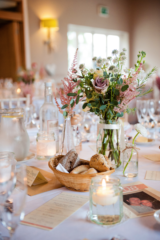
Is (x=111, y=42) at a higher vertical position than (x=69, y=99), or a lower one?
higher

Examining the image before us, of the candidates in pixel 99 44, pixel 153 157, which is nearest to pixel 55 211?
pixel 153 157

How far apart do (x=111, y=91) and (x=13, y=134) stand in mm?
420

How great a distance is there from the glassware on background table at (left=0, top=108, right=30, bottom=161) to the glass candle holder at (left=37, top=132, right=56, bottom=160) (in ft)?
0.37

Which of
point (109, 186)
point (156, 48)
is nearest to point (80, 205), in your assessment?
point (109, 186)

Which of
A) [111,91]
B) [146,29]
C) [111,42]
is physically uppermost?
[146,29]

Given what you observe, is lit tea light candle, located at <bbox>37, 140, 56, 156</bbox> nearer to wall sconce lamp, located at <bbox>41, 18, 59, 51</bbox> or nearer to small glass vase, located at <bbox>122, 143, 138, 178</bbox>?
small glass vase, located at <bbox>122, 143, 138, 178</bbox>

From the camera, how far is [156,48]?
7352 mm

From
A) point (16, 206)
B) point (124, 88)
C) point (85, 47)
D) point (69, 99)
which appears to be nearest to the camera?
point (16, 206)

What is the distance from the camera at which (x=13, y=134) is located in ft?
3.24

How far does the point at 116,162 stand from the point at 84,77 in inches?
14.2

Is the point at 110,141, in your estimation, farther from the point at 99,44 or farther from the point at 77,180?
the point at 99,44

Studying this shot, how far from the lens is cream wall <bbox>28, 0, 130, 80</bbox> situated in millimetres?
6289

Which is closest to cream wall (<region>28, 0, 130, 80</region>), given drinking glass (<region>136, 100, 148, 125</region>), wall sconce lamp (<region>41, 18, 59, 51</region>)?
wall sconce lamp (<region>41, 18, 59, 51</region>)

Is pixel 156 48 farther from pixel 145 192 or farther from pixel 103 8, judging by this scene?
pixel 145 192
